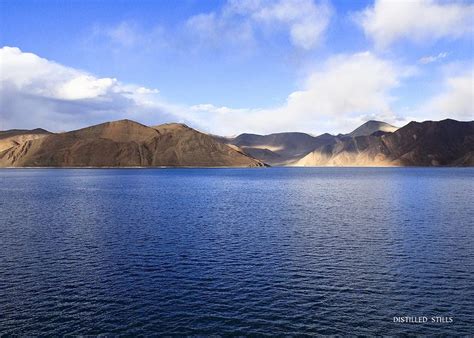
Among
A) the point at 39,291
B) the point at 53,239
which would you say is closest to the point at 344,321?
the point at 39,291

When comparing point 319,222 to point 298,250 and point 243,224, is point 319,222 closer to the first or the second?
point 243,224

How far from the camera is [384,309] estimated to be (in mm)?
26609

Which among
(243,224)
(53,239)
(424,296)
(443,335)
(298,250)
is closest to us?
(443,335)

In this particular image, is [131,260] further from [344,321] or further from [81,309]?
[344,321]

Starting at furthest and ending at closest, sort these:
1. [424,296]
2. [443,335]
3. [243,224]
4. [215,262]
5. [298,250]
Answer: [243,224] → [298,250] → [215,262] → [424,296] → [443,335]

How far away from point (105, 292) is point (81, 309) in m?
3.15

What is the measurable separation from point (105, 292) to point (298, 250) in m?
19.6

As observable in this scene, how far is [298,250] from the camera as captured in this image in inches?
1660

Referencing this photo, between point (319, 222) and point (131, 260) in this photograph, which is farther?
point (319, 222)

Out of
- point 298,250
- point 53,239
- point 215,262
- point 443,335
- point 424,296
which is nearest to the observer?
point 443,335

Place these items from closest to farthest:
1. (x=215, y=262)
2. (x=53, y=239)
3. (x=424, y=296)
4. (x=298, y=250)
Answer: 1. (x=424, y=296)
2. (x=215, y=262)
3. (x=298, y=250)
4. (x=53, y=239)

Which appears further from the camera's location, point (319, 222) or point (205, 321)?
point (319, 222)

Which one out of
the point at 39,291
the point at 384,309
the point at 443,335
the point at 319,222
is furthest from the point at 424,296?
the point at 319,222

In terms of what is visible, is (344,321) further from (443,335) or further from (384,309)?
(443,335)
